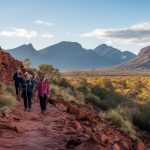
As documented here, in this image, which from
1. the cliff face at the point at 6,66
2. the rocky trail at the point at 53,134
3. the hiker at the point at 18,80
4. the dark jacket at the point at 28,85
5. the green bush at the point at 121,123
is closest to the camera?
the rocky trail at the point at 53,134

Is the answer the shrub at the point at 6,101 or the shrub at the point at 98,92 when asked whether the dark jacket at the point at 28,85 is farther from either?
the shrub at the point at 98,92

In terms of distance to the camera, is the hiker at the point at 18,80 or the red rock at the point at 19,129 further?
the hiker at the point at 18,80

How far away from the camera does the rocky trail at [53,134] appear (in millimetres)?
12401

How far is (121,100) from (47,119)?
1824 cm

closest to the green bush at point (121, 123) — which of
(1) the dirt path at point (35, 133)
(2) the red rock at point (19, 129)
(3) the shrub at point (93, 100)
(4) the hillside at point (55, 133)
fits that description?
(4) the hillside at point (55, 133)

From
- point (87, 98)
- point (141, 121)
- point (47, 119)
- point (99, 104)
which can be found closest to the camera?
point (47, 119)

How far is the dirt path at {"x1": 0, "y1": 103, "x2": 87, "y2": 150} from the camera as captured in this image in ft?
43.0

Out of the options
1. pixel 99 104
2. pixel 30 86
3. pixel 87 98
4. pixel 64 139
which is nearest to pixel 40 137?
pixel 64 139

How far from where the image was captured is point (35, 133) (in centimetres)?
1511

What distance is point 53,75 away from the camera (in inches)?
2175

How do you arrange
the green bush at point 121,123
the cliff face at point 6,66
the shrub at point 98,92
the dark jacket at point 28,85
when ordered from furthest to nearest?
the shrub at point 98,92 < the cliff face at point 6,66 < the green bush at point 121,123 < the dark jacket at point 28,85

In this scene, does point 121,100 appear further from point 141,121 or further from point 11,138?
point 11,138

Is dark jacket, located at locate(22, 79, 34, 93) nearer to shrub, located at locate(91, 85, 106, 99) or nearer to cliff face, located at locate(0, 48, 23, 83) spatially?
cliff face, located at locate(0, 48, 23, 83)

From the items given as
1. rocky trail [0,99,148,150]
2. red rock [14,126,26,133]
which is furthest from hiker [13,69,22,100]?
red rock [14,126,26,133]
